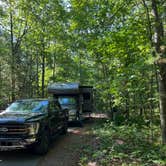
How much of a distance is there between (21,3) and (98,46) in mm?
17498

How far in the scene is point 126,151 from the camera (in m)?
8.43

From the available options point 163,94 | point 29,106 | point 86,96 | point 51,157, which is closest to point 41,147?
point 51,157

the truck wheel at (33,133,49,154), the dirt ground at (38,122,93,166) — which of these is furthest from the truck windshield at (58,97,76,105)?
the truck wheel at (33,133,49,154)

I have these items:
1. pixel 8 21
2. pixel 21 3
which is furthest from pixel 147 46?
pixel 8 21

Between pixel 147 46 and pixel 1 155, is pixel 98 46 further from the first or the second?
pixel 1 155

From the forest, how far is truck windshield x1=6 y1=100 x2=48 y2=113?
3180mm

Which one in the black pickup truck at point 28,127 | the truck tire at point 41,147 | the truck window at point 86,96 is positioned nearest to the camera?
the black pickup truck at point 28,127

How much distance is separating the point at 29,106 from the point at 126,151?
4.29 metres

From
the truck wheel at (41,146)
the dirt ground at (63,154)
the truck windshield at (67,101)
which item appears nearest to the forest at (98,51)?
the truck windshield at (67,101)

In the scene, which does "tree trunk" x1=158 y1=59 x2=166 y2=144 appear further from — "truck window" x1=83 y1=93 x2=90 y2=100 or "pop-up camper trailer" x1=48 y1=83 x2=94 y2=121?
"truck window" x1=83 y1=93 x2=90 y2=100

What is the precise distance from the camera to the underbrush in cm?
729

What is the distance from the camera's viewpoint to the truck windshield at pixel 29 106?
10.5 metres

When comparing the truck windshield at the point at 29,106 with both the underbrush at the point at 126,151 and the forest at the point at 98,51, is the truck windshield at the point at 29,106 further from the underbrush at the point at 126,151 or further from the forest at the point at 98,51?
the forest at the point at 98,51

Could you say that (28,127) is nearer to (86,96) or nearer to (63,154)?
(63,154)
